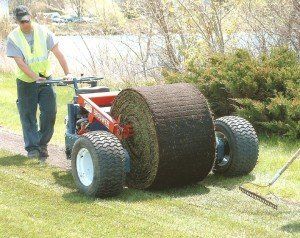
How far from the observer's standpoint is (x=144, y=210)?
628 cm

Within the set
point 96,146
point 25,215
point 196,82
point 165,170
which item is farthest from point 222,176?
point 196,82

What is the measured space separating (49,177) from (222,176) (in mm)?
2035

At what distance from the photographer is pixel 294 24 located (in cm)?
1184

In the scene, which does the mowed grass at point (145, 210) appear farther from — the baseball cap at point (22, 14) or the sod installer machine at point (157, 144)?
the baseball cap at point (22, 14)

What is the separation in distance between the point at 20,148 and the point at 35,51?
1.64 metres

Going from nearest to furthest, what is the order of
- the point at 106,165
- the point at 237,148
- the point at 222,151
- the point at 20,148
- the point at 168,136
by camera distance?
the point at 106,165
the point at 168,136
the point at 237,148
the point at 222,151
the point at 20,148

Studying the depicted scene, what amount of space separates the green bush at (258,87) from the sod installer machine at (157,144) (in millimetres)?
1733

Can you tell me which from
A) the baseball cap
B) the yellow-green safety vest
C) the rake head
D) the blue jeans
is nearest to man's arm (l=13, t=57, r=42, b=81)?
the yellow-green safety vest

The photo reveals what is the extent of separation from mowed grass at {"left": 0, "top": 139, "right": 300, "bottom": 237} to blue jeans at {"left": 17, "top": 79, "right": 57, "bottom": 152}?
1135 millimetres

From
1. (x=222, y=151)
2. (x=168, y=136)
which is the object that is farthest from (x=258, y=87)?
(x=168, y=136)

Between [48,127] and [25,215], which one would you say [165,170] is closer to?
[25,215]

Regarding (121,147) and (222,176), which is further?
(222,176)

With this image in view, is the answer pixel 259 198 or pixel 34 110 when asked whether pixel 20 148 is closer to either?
pixel 34 110

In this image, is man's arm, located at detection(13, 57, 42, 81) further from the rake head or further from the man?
the rake head
